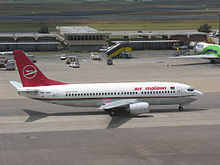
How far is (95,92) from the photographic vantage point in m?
48.2

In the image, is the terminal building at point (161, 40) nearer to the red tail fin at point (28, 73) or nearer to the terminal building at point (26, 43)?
the terminal building at point (26, 43)

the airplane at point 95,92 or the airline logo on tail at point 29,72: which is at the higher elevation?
the airline logo on tail at point 29,72

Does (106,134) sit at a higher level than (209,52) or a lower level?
lower

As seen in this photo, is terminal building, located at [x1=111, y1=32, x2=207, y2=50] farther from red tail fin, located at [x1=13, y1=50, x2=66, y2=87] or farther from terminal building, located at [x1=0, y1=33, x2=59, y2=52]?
red tail fin, located at [x1=13, y1=50, x2=66, y2=87]

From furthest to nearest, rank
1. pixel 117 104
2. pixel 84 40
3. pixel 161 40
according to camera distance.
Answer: pixel 161 40
pixel 84 40
pixel 117 104

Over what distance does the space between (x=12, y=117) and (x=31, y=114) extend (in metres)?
Answer: 2.53

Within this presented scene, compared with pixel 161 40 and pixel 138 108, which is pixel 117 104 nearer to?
pixel 138 108

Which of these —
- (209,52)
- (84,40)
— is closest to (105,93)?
(209,52)

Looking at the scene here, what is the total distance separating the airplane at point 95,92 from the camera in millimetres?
47500

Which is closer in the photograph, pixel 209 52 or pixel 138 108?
pixel 138 108

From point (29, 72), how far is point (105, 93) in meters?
9.57

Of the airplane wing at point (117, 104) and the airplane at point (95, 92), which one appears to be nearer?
the airplane wing at point (117, 104)

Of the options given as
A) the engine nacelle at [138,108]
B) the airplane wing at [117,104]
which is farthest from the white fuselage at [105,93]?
the engine nacelle at [138,108]

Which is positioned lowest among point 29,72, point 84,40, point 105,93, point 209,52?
point 209,52
